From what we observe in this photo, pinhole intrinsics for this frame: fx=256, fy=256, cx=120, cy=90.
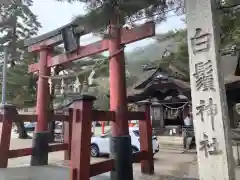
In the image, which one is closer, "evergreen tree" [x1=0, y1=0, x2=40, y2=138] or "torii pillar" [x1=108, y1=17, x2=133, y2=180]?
"torii pillar" [x1=108, y1=17, x2=133, y2=180]

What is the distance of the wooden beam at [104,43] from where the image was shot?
6199 mm

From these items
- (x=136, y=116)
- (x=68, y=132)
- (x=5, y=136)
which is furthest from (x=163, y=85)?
(x=5, y=136)

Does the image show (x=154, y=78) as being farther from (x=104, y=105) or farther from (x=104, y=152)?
(x=104, y=105)

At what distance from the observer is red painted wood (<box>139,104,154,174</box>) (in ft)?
24.9

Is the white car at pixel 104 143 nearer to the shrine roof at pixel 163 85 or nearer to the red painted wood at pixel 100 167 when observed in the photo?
the shrine roof at pixel 163 85

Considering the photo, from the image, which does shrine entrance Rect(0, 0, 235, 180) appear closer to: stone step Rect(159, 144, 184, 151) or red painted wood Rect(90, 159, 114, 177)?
red painted wood Rect(90, 159, 114, 177)

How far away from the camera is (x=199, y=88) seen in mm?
4566

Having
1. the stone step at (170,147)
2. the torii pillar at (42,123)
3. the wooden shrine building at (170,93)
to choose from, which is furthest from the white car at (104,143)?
the torii pillar at (42,123)

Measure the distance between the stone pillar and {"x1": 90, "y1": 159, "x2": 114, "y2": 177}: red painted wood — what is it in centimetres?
233

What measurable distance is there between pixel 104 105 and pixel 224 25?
39.4ft

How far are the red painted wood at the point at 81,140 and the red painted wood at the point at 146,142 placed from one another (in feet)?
8.41

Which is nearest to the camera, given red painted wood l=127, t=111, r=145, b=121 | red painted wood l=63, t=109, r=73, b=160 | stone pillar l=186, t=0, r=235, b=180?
stone pillar l=186, t=0, r=235, b=180

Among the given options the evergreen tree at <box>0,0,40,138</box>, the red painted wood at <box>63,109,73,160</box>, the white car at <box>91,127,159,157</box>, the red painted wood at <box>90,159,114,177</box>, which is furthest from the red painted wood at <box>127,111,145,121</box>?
the evergreen tree at <box>0,0,40,138</box>

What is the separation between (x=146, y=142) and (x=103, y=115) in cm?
220
